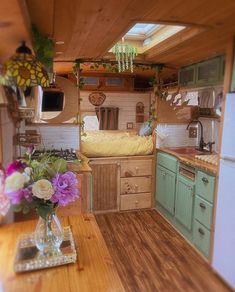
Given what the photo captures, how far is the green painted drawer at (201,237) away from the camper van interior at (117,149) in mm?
18

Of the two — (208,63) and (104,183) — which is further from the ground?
(208,63)

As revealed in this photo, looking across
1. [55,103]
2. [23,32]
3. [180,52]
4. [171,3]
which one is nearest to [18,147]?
[55,103]

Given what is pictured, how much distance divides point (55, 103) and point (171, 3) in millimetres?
1775

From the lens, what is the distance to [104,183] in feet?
11.6

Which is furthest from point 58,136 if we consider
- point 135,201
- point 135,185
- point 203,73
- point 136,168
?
point 203,73

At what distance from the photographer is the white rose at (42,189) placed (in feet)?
3.46

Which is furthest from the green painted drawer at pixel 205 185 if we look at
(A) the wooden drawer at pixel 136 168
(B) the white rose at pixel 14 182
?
(B) the white rose at pixel 14 182

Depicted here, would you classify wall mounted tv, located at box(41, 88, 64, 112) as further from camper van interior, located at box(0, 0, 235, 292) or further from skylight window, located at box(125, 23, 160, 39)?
skylight window, located at box(125, 23, 160, 39)

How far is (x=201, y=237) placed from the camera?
8.35 ft

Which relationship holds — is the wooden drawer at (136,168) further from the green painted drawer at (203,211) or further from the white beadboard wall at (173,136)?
the green painted drawer at (203,211)

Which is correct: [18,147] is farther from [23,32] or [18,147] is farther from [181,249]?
[181,249]

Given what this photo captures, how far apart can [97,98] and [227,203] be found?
312 centimetres

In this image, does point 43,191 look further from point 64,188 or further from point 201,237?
point 201,237

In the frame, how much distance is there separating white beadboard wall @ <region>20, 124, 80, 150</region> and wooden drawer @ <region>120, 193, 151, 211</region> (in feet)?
3.49
